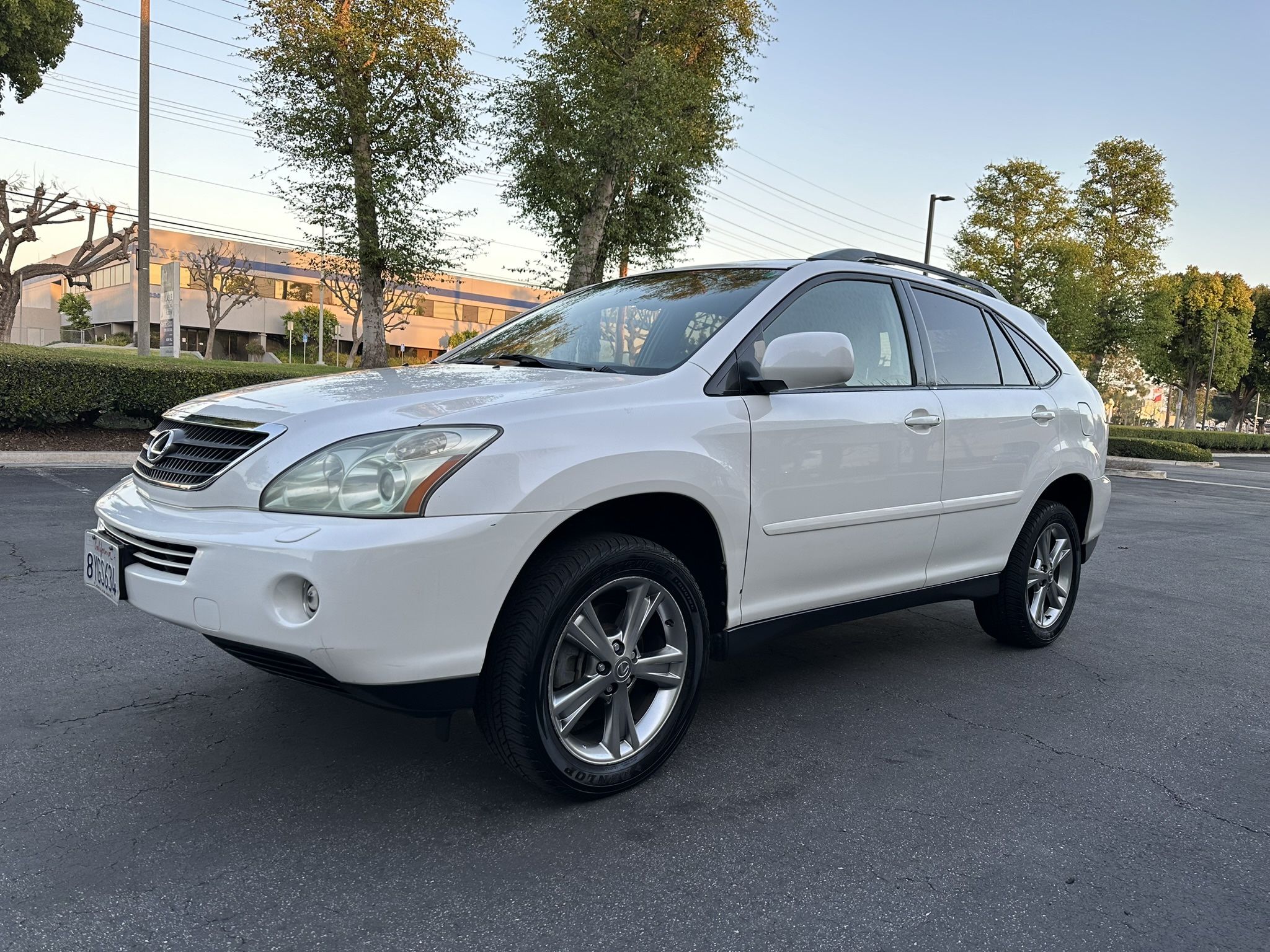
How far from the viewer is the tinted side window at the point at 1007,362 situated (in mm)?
4512

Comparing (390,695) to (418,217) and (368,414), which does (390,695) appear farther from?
(418,217)

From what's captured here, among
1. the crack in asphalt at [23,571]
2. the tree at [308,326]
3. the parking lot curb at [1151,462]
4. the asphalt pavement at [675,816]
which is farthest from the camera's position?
the tree at [308,326]

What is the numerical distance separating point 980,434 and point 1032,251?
36.6 m

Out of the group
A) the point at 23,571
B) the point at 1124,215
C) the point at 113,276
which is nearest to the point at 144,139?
the point at 23,571

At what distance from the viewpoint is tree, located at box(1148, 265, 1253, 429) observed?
5109cm

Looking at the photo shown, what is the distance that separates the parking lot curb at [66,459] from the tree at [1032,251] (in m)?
31.6

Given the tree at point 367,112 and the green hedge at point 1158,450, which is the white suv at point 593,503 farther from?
the green hedge at point 1158,450

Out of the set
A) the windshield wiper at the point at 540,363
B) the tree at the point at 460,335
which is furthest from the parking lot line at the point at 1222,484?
the tree at the point at 460,335

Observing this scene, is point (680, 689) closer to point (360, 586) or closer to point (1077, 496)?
point (360, 586)

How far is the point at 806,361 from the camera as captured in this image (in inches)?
122

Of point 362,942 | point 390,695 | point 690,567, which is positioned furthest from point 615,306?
point 362,942

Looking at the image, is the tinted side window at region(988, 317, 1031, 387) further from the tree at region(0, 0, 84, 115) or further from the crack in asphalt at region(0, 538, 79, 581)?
the tree at region(0, 0, 84, 115)

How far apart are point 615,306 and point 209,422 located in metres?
1.66

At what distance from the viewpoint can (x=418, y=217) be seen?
1909 cm
